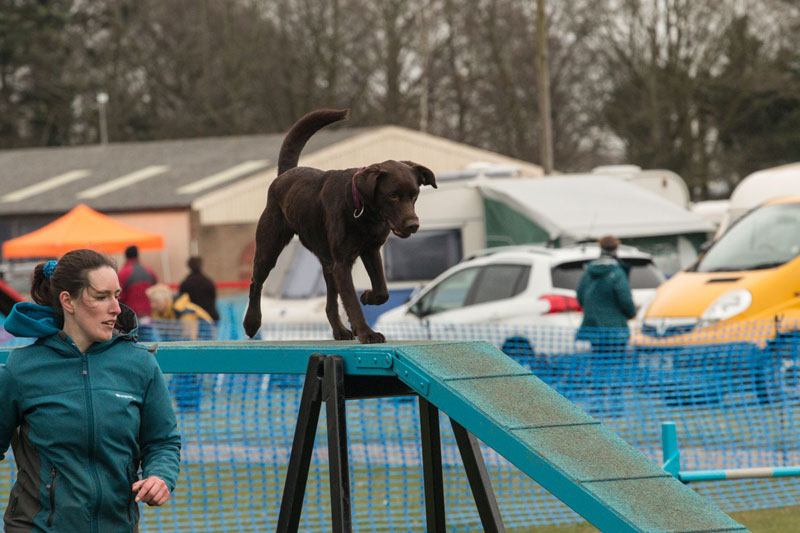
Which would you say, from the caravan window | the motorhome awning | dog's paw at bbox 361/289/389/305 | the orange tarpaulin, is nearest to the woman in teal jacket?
dog's paw at bbox 361/289/389/305

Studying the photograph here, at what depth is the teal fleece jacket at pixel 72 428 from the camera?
4.61 meters

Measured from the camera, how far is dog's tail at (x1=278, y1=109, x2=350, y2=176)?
5.96 metres

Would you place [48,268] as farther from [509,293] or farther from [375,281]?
[509,293]

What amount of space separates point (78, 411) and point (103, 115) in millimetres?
57933

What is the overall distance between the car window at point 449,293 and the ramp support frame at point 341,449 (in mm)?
10084

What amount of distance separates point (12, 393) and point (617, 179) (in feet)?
55.2

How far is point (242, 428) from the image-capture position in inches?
420

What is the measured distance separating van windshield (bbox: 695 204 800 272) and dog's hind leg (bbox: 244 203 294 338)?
30.6ft

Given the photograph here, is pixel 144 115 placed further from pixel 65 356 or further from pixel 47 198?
pixel 65 356

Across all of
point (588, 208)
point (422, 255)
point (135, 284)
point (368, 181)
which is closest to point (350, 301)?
point (368, 181)

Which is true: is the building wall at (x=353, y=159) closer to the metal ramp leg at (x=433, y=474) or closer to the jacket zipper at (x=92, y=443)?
the metal ramp leg at (x=433, y=474)

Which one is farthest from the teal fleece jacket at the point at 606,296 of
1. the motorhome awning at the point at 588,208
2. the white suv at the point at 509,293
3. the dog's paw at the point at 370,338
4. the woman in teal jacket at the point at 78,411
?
the woman in teal jacket at the point at 78,411

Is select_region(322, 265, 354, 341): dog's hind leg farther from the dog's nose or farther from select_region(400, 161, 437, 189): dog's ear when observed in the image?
the dog's nose

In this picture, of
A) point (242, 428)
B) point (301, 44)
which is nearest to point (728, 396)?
point (242, 428)
